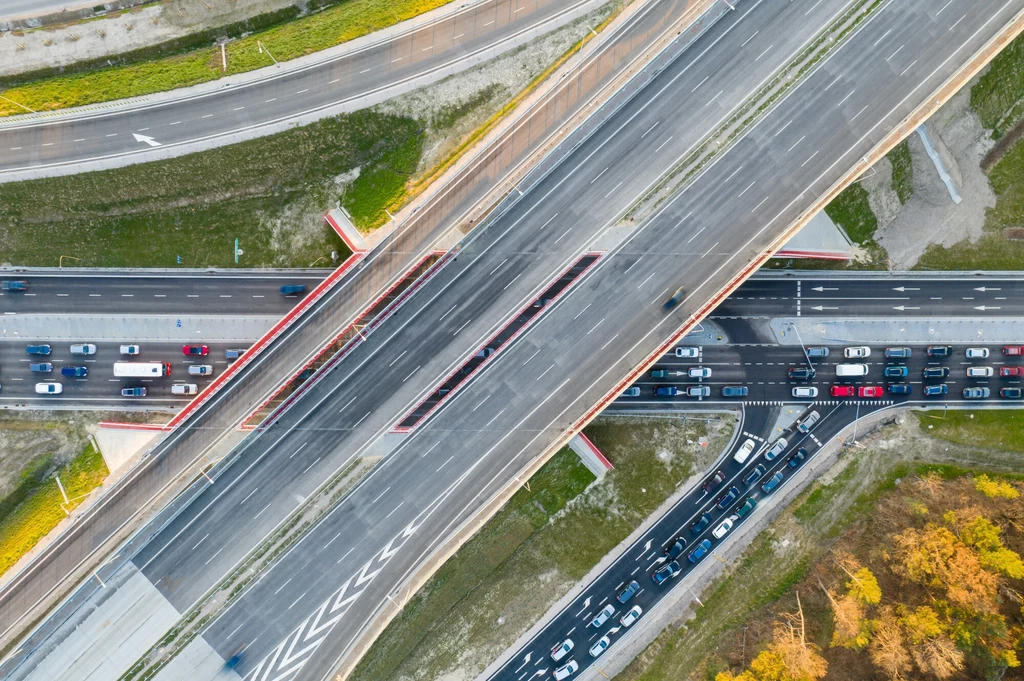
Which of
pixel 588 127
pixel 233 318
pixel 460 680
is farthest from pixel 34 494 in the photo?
pixel 588 127

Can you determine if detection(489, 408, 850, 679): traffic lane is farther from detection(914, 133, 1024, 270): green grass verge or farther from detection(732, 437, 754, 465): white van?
detection(914, 133, 1024, 270): green grass verge

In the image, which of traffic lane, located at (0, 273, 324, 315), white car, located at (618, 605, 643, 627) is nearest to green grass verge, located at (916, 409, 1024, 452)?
white car, located at (618, 605, 643, 627)

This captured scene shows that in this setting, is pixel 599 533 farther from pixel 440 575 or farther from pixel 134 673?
pixel 134 673

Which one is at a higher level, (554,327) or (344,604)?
(554,327)

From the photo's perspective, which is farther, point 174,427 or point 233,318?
point 233,318

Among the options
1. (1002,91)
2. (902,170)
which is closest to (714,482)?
(902,170)

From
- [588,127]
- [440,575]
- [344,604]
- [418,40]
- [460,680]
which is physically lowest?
[460,680]

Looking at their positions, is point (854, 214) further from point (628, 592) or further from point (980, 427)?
point (628, 592)
